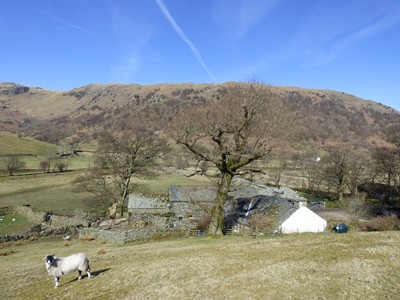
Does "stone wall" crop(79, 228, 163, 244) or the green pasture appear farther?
the green pasture

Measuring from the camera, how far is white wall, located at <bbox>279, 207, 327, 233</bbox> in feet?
154

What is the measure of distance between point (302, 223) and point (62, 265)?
3672 centimetres

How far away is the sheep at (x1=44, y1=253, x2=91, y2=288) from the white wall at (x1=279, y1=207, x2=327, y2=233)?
33533 mm

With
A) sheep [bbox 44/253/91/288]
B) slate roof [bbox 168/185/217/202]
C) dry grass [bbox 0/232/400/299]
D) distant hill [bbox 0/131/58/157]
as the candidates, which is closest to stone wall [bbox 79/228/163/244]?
dry grass [bbox 0/232/400/299]

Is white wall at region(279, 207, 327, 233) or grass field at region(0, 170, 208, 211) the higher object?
white wall at region(279, 207, 327, 233)

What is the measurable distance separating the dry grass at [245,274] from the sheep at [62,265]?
2.59ft

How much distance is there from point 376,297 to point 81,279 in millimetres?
15081

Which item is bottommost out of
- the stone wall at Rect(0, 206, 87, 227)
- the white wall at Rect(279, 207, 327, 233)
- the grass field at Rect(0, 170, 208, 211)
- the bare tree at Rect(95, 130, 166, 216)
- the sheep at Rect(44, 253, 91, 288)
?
the stone wall at Rect(0, 206, 87, 227)

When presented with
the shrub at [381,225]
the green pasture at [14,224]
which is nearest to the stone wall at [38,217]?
the green pasture at [14,224]

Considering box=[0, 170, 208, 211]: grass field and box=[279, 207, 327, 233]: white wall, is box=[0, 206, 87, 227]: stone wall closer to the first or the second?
box=[0, 170, 208, 211]: grass field

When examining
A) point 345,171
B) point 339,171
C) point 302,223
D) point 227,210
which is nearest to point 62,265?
point 302,223

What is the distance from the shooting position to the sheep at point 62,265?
58.0 ft

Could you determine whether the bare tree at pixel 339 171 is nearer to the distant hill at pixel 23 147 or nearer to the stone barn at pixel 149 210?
the stone barn at pixel 149 210

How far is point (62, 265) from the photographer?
17.9m
